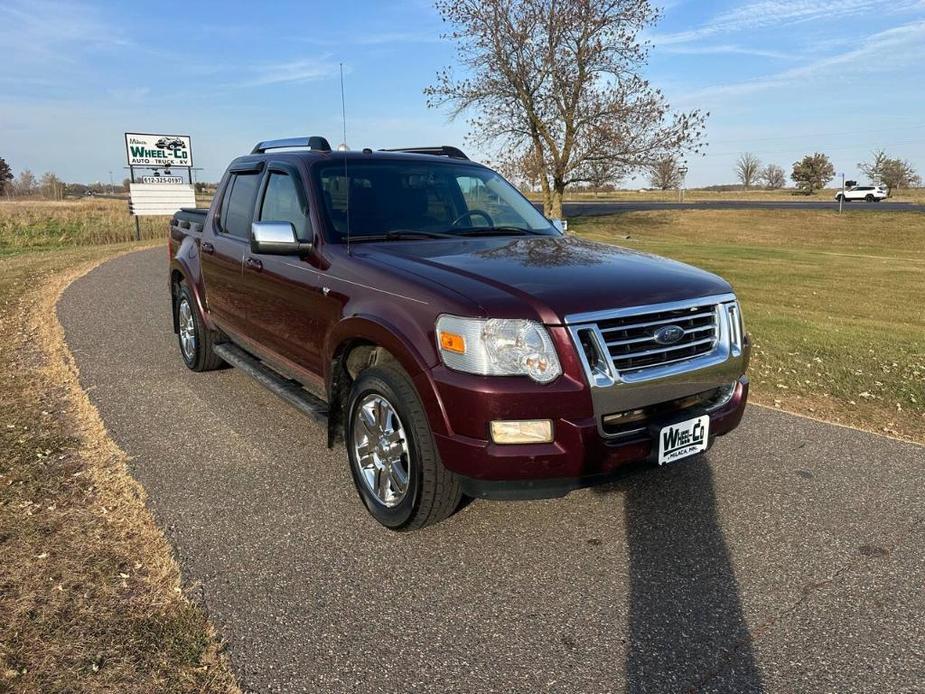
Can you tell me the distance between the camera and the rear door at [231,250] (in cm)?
497

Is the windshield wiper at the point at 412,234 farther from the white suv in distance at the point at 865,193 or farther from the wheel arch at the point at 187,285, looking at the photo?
the white suv in distance at the point at 865,193

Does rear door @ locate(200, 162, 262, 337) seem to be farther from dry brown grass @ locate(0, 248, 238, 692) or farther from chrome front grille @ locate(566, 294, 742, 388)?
chrome front grille @ locate(566, 294, 742, 388)

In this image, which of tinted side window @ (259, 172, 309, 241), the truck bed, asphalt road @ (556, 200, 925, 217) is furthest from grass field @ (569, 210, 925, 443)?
asphalt road @ (556, 200, 925, 217)

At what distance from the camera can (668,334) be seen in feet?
10.2

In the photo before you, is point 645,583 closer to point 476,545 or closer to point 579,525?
point 579,525

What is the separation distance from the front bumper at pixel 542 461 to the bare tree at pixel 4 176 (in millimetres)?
111598

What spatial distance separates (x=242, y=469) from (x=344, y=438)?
82 centimetres

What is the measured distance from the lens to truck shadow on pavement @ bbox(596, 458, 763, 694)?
240 cm

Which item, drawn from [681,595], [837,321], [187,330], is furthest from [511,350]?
[837,321]

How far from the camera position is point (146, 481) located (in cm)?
388

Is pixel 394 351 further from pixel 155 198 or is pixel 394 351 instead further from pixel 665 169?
pixel 155 198

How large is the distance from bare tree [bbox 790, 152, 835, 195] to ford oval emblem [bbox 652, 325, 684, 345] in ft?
222

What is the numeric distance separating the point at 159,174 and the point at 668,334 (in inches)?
1147

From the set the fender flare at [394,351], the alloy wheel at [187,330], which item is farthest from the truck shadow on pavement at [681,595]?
the alloy wheel at [187,330]
